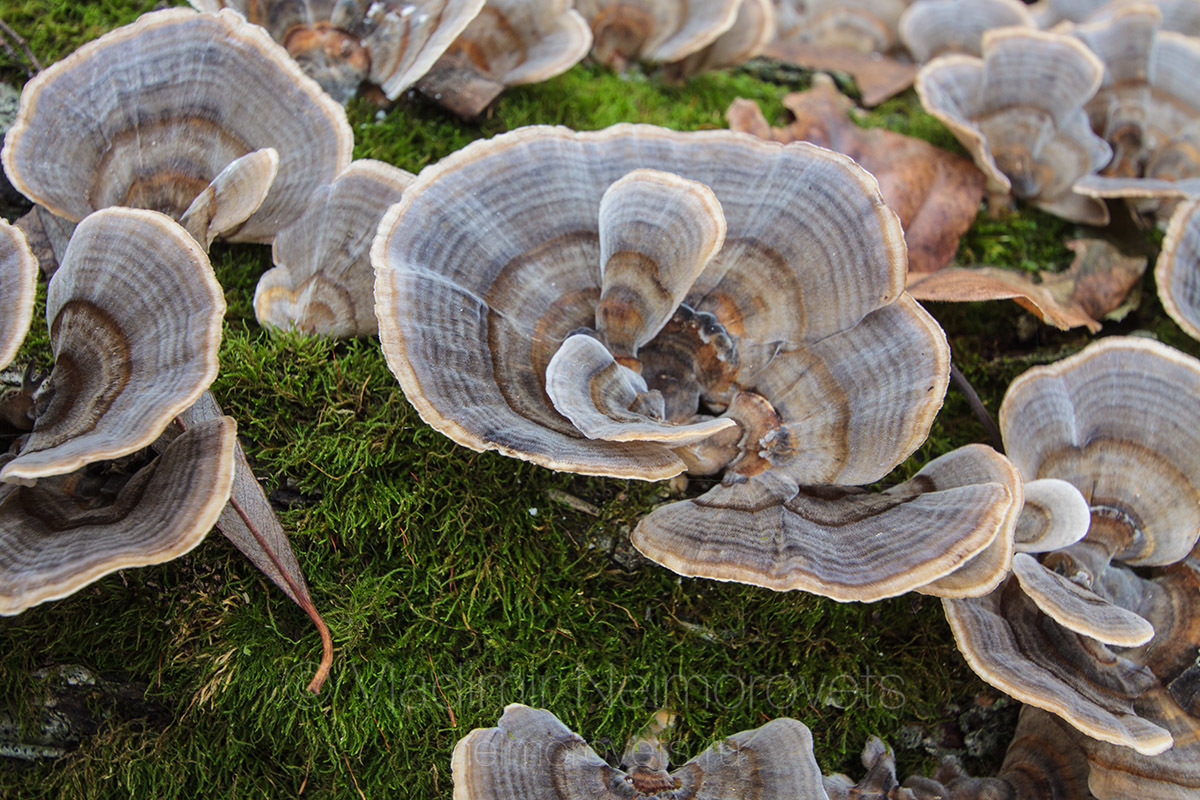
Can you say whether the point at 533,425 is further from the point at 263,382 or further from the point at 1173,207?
the point at 1173,207

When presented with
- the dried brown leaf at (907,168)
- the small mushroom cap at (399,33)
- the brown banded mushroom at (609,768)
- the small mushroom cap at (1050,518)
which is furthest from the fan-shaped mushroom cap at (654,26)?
the brown banded mushroom at (609,768)

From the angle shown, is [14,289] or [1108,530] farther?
[1108,530]

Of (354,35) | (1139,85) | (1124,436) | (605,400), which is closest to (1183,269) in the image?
(1124,436)

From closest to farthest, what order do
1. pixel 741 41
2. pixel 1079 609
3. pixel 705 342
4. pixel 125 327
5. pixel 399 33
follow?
Answer: pixel 125 327, pixel 1079 609, pixel 705 342, pixel 399 33, pixel 741 41

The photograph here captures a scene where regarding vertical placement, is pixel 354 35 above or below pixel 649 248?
above

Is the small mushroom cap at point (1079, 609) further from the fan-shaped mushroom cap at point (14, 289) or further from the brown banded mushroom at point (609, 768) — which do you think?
the fan-shaped mushroom cap at point (14, 289)

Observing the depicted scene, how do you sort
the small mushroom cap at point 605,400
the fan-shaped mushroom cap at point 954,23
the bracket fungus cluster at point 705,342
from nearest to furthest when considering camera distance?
the small mushroom cap at point 605,400
the bracket fungus cluster at point 705,342
the fan-shaped mushroom cap at point 954,23

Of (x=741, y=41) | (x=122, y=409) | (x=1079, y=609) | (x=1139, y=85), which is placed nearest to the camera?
(x=122, y=409)

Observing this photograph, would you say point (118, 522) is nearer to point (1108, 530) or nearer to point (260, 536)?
point (260, 536)
